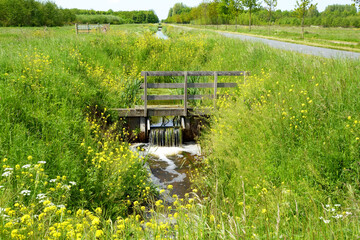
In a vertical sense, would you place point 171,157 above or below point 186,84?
below

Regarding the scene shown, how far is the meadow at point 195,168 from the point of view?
12.0 ft

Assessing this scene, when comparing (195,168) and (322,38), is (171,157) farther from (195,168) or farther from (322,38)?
(322,38)

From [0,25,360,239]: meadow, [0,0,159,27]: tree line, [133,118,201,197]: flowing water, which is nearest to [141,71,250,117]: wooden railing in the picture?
[0,25,360,239]: meadow

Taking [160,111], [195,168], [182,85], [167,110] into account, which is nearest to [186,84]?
[182,85]

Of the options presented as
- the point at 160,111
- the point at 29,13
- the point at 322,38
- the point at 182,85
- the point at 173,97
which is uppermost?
the point at 29,13

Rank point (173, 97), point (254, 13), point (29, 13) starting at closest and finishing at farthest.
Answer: point (173, 97), point (29, 13), point (254, 13)

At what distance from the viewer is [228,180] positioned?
21.2ft

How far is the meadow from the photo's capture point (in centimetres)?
364

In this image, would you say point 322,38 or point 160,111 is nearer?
point 160,111

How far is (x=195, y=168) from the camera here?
757 centimetres

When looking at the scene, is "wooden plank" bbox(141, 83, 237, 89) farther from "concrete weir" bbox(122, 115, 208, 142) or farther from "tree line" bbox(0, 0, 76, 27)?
"tree line" bbox(0, 0, 76, 27)

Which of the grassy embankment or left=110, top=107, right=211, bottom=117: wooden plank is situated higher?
the grassy embankment

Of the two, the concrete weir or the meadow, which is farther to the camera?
the concrete weir

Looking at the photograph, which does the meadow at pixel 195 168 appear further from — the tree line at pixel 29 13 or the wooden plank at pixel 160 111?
the tree line at pixel 29 13
